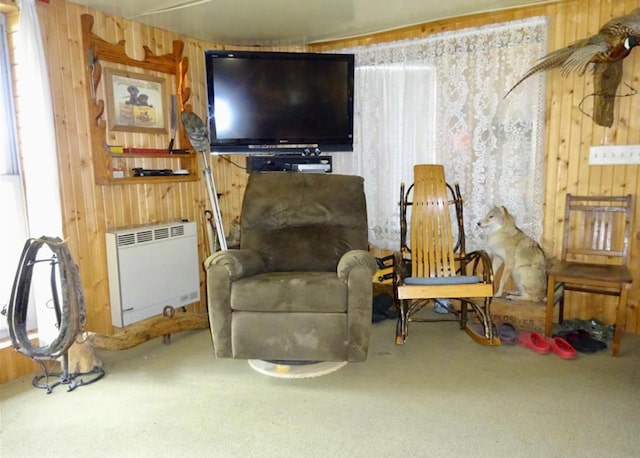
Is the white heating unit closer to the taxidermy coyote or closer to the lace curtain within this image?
the lace curtain

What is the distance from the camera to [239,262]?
256 centimetres

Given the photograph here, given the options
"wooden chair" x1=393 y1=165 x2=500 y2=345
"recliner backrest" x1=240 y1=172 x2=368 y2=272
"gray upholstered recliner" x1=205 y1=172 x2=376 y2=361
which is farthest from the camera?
"wooden chair" x1=393 y1=165 x2=500 y2=345

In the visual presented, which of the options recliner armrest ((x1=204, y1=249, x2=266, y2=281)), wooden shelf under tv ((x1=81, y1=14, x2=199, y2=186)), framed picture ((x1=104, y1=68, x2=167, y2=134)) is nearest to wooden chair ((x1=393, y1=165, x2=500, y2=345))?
recliner armrest ((x1=204, y1=249, x2=266, y2=281))

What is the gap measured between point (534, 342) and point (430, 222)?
39.2 inches

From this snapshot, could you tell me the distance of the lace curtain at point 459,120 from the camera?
3.17m

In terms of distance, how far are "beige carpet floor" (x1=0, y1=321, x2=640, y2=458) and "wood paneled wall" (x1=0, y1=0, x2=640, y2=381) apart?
1.73 feet

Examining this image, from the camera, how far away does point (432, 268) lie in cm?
312

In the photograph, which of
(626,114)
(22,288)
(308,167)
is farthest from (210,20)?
(626,114)

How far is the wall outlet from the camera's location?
2945 mm

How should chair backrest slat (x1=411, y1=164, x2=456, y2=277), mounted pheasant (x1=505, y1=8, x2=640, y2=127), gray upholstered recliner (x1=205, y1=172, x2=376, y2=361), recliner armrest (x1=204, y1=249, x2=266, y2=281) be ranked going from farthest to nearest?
chair backrest slat (x1=411, y1=164, x2=456, y2=277) < mounted pheasant (x1=505, y1=8, x2=640, y2=127) < recliner armrest (x1=204, y1=249, x2=266, y2=281) < gray upholstered recliner (x1=205, y1=172, x2=376, y2=361)

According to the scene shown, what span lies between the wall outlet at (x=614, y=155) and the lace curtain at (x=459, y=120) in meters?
0.33

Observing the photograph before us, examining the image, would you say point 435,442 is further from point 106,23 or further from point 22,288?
point 106,23

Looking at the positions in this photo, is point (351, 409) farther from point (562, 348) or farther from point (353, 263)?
point (562, 348)

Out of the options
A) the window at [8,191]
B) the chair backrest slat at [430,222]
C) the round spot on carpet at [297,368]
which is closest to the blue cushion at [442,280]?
the chair backrest slat at [430,222]
